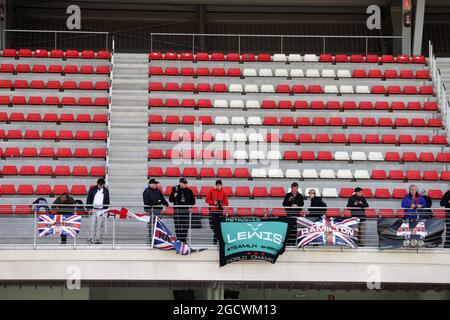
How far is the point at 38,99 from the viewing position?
2741 cm

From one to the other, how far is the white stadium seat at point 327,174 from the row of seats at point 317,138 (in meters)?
1.38

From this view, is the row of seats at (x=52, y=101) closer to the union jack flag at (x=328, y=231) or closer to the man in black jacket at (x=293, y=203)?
the man in black jacket at (x=293, y=203)

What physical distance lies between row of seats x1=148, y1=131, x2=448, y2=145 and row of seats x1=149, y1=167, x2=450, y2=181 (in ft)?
4.08

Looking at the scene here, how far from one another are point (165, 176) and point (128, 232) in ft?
19.6

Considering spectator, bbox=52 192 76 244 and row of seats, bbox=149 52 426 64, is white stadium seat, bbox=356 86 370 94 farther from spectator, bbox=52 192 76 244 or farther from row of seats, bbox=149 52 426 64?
spectator, bbox=52 192 76 244

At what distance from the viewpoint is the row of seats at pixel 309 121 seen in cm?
2669

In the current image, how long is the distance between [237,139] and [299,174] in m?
1.99

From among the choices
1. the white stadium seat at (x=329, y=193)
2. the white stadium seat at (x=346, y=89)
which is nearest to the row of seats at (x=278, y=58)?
the white stadium seat at (x=346, y=89)

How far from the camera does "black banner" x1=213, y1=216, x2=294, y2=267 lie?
18.3 meters

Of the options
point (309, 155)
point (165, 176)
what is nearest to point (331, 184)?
point (309, 155)

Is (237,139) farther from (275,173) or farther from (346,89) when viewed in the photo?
(346,89)

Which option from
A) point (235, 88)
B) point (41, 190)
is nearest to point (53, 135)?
point (41, 190)

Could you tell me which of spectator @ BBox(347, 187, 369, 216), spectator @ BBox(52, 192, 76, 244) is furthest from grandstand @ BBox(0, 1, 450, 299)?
spectator @ BBox(52, 192, 76, 244)

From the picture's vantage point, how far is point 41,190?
23.7 m
